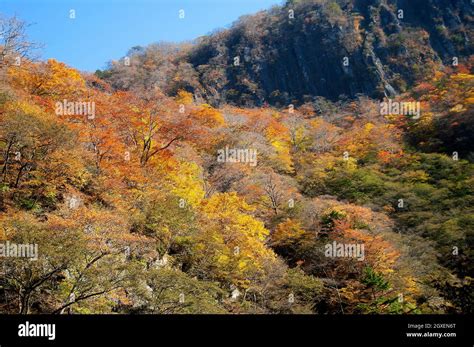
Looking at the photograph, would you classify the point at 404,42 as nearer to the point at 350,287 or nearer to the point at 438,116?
the point at 438,116

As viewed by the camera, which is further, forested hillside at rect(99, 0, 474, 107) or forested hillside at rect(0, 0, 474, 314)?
forested hillside at rect(99, 0, 474, 107)

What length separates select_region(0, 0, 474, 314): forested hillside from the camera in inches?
484

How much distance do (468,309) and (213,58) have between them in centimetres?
8506

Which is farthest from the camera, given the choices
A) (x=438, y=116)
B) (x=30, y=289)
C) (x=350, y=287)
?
(x=438, y=116)

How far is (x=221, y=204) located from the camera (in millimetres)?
20953

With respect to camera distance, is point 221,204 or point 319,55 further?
point 319,55

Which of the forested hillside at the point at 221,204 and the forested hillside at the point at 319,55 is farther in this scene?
the forested hillside at the point at 319,55

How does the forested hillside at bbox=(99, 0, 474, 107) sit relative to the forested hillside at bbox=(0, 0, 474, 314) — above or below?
above

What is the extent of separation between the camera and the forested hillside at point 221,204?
40.3 ft

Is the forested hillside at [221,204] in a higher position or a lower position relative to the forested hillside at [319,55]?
lower

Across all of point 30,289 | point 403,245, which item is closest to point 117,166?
point 30,289

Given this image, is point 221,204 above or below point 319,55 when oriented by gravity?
below

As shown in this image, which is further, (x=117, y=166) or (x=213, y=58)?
(x=213, y=58)

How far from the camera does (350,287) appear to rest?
20781mm
